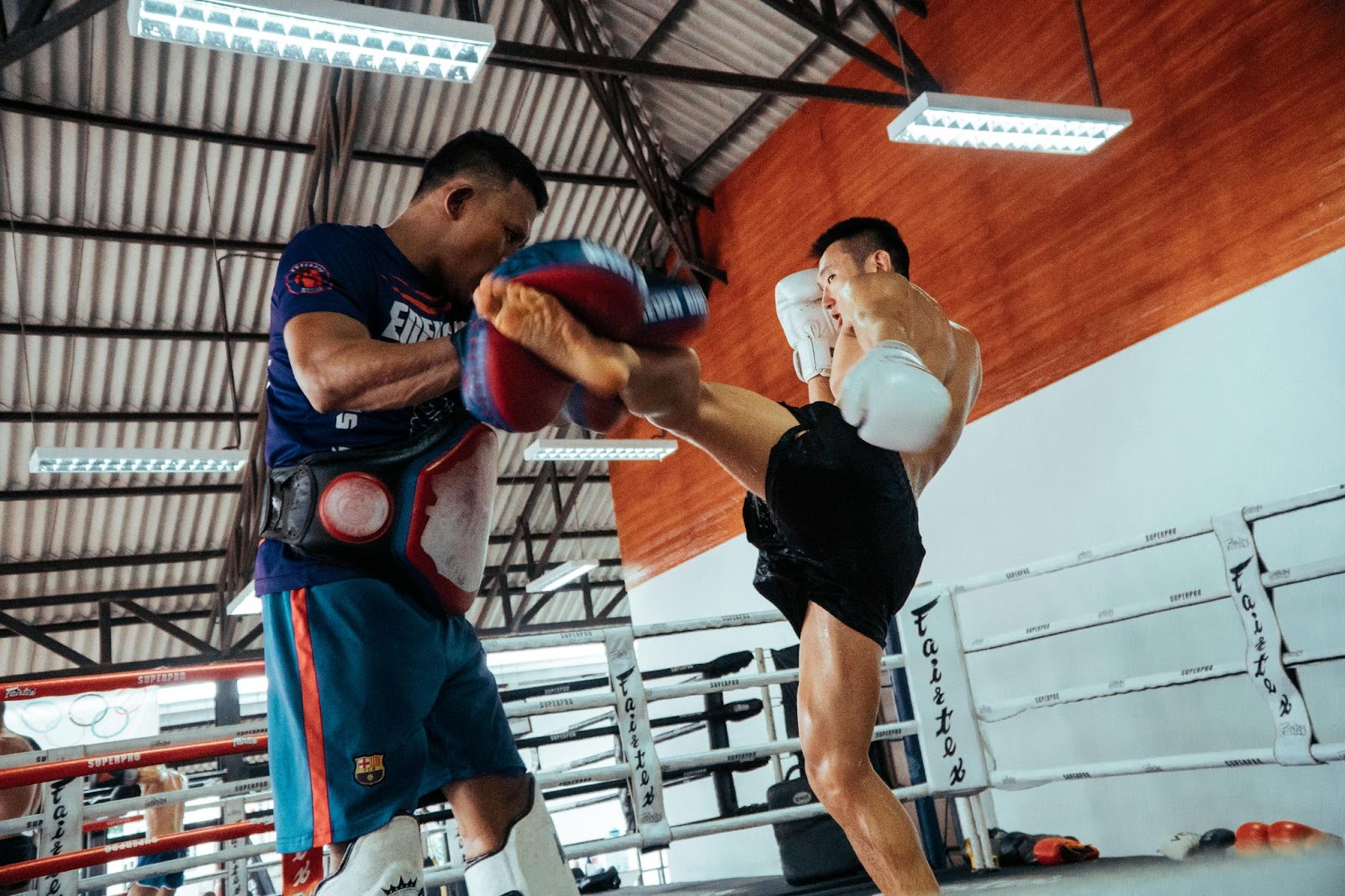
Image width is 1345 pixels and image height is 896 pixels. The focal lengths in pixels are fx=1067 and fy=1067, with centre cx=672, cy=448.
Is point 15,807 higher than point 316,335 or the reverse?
the reverse

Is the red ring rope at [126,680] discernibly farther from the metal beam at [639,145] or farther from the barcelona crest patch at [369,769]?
the metal beam at [639,145]

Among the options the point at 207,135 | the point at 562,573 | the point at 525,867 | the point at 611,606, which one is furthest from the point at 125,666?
the point at 525,867

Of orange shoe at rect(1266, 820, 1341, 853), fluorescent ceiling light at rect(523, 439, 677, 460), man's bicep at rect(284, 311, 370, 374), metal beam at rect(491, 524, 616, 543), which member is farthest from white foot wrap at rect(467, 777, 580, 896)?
metal beam at rect(491, 524, 616, 543)

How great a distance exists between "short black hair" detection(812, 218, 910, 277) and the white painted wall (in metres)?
3.02

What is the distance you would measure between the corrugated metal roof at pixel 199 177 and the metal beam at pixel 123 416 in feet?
0.17

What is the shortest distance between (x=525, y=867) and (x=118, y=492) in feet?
36.9

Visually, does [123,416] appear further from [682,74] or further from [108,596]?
[682,74]

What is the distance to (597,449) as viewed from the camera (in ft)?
29.9

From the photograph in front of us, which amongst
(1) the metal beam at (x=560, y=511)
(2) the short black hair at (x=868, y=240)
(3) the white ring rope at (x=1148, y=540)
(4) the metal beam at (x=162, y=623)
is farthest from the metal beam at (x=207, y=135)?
(2) the short black hair at (x=868, y=240)

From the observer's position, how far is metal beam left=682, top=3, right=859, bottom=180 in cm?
775

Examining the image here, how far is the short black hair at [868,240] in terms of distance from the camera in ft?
8.34

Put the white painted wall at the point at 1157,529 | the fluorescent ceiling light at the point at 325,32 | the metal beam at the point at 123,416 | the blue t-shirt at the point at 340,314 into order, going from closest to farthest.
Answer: the blue t-shirt at the point at 340,314, the fluorescent ceiling light at the point at 325,32, the white painted wall at the point at 1157,529, the metal beam at the point at 123,416

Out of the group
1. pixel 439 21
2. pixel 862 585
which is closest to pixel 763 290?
pixel 439 21

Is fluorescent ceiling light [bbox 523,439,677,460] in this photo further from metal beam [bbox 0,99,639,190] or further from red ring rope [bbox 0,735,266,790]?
red ring rope [bbox 0,735,266,790]
